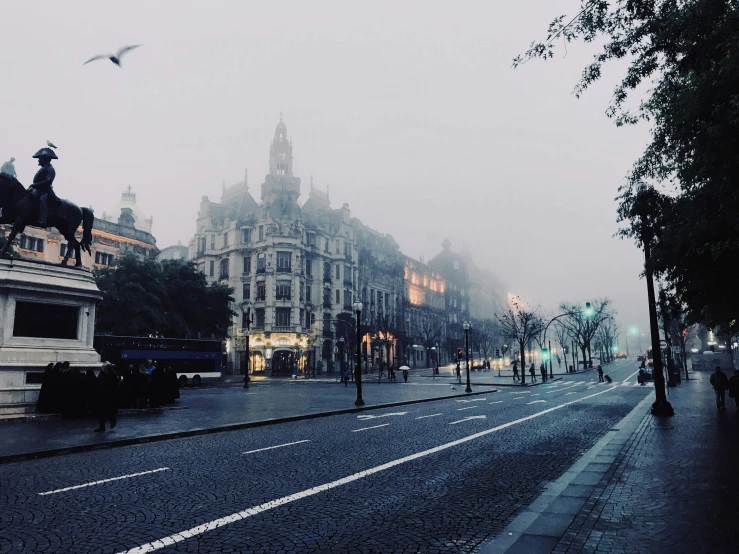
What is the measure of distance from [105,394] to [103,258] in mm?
61148

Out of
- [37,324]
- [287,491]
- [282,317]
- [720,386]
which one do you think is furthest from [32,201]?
[282,317]

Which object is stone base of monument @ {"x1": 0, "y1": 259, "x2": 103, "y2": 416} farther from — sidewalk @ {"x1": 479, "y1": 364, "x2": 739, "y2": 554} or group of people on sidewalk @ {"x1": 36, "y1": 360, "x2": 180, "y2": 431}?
sidewalk @ {"x1": 479, "y1": 364, "x2": 739, "y2": 554}

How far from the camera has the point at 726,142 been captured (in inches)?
365

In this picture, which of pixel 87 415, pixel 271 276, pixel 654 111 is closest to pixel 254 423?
pixel 87 415

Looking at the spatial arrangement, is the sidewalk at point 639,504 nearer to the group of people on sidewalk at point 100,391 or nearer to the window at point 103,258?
the group of people on sidewalk at point 100,391

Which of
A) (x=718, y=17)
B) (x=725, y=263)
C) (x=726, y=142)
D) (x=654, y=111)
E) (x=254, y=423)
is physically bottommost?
(x=254, y=423)

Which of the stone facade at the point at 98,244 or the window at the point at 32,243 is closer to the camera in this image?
the window at the point at 32,243

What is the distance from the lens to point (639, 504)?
6387 millimetres

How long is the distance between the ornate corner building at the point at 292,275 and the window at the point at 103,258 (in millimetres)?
13350

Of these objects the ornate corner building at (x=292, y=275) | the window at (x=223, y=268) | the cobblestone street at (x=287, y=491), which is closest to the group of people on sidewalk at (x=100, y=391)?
the cobblestone street at (x=287, y=491)

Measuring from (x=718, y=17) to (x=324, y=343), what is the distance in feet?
228

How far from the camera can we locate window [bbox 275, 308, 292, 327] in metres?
69.1

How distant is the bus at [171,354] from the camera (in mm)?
33375

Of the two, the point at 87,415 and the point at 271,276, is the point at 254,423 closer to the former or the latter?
the point at 87,415
